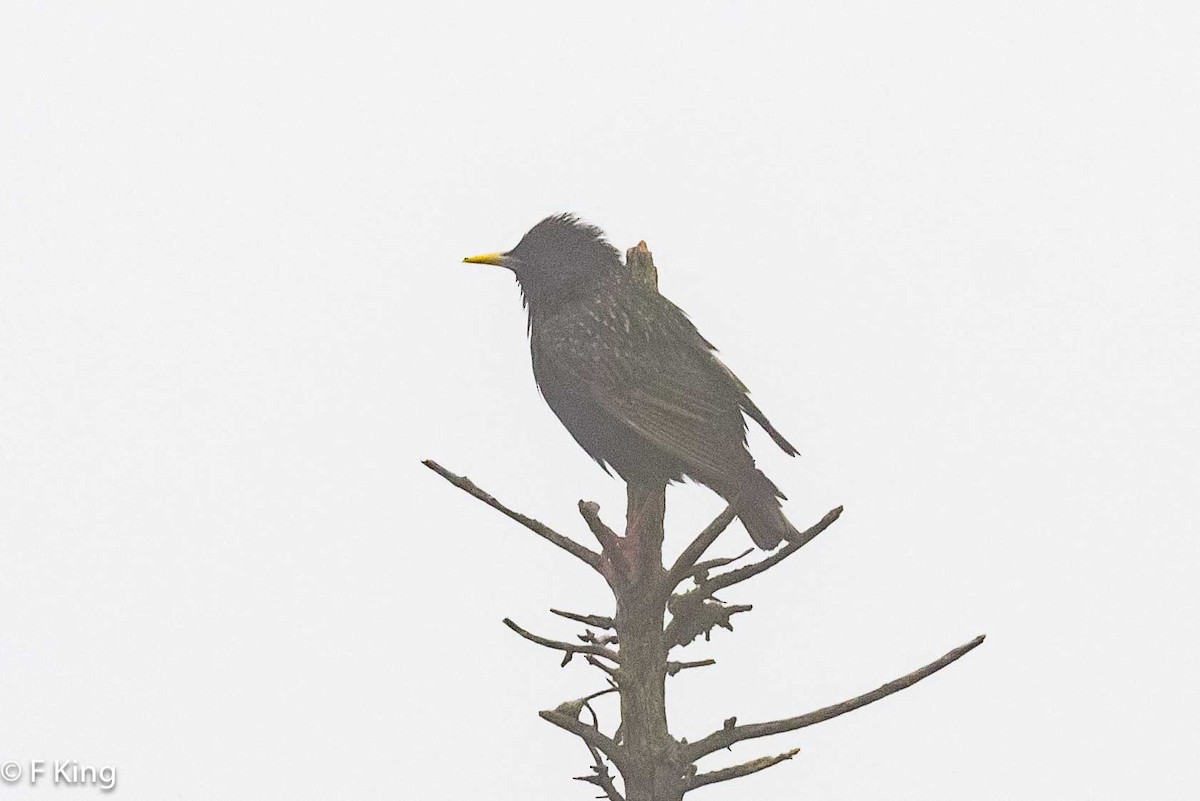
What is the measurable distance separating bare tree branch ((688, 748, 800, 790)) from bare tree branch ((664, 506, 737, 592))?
76 cm

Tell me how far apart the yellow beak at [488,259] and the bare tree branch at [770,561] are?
212cm

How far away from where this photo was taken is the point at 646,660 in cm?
600

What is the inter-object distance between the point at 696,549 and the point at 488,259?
7.25 feet

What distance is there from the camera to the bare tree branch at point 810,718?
217 inches

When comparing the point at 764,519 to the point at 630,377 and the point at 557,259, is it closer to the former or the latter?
the point at 630,377

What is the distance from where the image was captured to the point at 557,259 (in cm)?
730

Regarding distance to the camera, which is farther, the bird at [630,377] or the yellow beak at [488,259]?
the yellow beak at [488,259]

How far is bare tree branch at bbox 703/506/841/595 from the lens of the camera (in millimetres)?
5367

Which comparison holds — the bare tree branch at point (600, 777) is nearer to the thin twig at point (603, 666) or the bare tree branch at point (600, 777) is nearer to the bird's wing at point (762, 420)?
the thin twig at point (603, 666)

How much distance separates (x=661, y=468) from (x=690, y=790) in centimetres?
155

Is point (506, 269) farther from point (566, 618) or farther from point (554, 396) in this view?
point (566, 618)

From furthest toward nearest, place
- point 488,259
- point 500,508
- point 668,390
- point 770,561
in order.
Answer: point 488,259 < point 668,390 < point 500,508 < point 770,561

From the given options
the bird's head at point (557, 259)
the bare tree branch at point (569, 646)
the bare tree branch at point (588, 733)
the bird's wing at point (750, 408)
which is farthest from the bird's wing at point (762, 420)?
the bare tree branch at point (588, 733)

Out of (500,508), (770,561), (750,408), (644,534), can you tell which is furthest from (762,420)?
(500,508)
